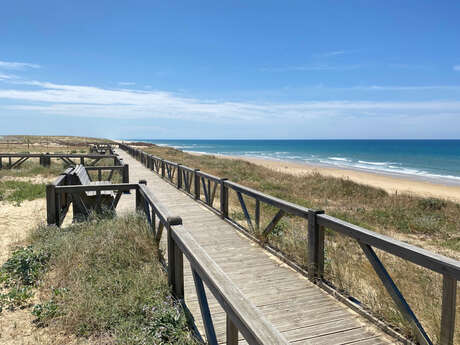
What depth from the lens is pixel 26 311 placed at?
4.11 m

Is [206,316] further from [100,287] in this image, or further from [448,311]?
[448,311]

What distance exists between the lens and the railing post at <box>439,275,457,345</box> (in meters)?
2.75

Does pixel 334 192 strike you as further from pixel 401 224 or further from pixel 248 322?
pixel 248 322

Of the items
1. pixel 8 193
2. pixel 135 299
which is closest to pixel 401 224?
pixel 135 299

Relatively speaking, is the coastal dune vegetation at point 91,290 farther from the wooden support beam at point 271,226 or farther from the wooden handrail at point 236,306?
the wooden support beam at point 271,226

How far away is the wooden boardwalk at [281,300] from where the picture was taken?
134 inches

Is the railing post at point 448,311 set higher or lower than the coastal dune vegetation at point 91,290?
higher

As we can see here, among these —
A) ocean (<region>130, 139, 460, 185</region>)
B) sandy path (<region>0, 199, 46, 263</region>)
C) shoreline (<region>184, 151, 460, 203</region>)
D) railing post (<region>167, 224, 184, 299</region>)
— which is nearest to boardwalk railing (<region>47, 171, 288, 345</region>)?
railing post (<region>167, 224, 184, 299</region>)

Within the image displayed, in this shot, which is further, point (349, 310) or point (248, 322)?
point (349, 310)

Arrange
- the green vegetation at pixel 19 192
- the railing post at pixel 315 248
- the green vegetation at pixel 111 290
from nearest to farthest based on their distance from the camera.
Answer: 1. the green vegetation at pixel 111 290
2. the railing post at pixel 315 248
3. the green vegetation at pixel 19 192

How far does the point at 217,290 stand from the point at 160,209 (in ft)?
8.66

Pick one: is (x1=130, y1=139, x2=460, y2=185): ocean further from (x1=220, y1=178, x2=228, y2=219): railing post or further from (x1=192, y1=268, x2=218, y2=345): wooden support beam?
(x1=192, y1=268, x2=218, y2=345): wooden support beam

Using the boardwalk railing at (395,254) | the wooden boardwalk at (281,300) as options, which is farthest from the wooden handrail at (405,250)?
→ the wooden boardwalk at (281,300)

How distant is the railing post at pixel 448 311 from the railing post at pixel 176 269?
2.58 meters
